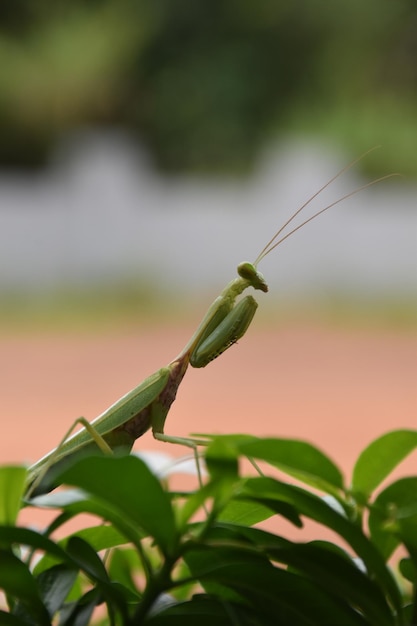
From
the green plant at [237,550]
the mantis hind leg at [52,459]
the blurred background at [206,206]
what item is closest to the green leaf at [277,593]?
the green plant at [237,550]

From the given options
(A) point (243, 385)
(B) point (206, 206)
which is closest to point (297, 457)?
(A) point (243, 385)

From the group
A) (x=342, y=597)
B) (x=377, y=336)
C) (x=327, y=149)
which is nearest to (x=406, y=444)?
(x=342, y=597)

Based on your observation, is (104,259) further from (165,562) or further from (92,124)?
(165,562)

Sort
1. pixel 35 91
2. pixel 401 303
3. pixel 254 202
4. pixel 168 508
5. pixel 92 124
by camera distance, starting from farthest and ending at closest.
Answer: pixel 92 124 < pixel 35 91 < pixel 254 202 < pixel 401 303 < pixel 168 508

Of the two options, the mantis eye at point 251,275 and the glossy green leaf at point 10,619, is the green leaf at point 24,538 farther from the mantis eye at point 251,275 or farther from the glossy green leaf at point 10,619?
the mantis eye at point 251,275

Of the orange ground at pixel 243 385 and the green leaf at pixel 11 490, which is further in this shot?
the orange ground at pixel 243 385

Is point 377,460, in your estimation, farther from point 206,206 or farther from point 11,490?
point 206,206
